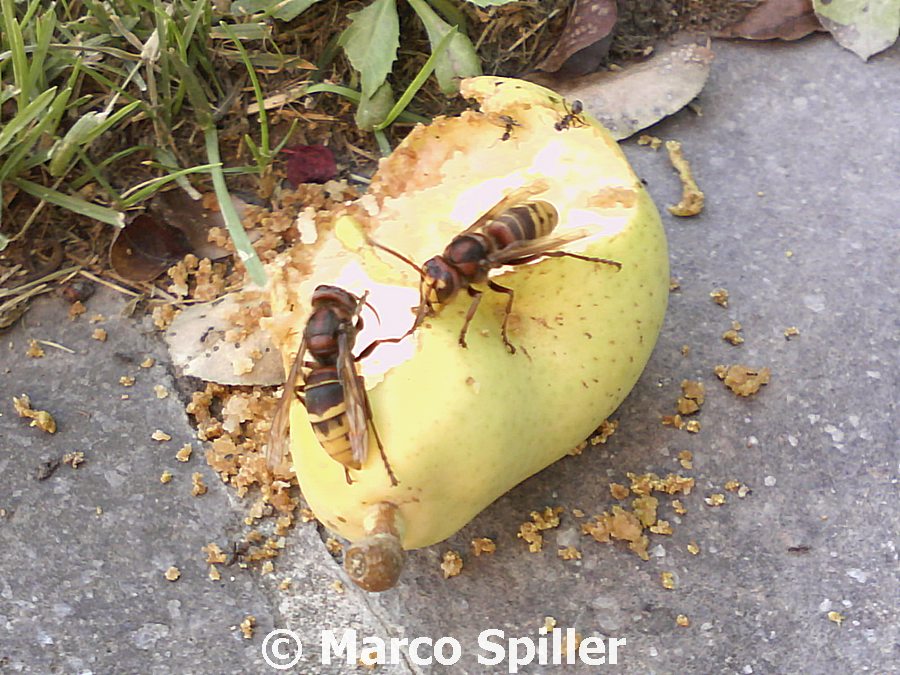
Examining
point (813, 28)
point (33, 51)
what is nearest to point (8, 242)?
point (33, 51)

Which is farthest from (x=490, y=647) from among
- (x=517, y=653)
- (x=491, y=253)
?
(x=491, y=253)

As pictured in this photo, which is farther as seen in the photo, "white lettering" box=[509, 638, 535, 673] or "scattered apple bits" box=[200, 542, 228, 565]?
"scattered apple bits" box=[200, 542, 228, 565]

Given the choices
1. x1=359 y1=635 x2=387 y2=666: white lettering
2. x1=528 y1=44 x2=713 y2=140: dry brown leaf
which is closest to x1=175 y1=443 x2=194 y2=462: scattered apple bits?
x1=359 y1=635 x2=387 y2=666: white lettering

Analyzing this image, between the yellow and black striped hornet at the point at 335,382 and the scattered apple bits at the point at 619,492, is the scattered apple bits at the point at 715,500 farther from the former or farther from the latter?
the yellow and black striped hornet at the point at 335,382

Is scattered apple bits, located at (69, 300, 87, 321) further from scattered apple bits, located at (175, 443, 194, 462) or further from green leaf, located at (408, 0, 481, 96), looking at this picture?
green leaf, located at (408, 0, 481, 96)

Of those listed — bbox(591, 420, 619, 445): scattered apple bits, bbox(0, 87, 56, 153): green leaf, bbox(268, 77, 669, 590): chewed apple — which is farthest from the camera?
bbox(0, 87, 56, 153): green leaf

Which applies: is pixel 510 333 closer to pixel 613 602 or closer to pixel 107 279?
pixel 613 602

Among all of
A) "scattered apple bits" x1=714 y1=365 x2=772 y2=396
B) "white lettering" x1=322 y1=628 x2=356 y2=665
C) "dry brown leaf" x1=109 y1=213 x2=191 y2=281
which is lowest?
"white lettering" x1=322 y1=628 x2=356 y2=665
